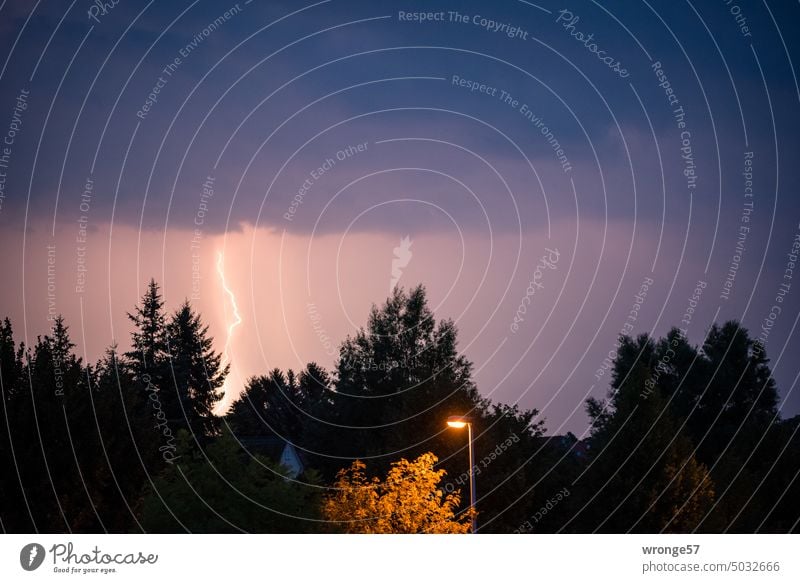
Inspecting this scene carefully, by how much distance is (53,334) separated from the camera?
31609mm

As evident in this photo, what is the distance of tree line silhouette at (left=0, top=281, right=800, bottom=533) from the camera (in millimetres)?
24219

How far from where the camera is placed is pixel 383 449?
5147cm

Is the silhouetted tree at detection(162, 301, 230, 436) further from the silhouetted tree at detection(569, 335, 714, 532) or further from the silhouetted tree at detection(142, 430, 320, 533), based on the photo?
the silhouetted tree at detection(142, 430, 320, 533)

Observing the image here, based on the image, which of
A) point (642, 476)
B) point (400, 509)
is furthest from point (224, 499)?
point (642, 476)
